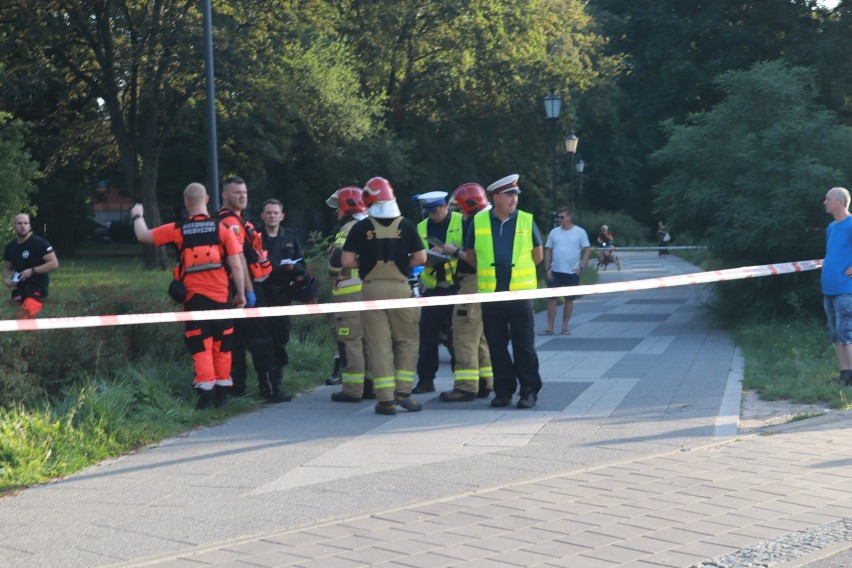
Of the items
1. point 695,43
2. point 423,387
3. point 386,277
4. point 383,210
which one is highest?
point 695,43

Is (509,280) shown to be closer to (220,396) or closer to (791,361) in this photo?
(220,396)

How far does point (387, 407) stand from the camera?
9055mm

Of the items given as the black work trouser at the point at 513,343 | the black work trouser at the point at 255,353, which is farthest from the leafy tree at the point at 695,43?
the black work trouser at the point at 255,353

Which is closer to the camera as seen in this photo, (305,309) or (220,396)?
(305,309)

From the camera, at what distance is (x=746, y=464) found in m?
6.92

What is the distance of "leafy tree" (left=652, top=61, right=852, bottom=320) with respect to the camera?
14688 millimetres

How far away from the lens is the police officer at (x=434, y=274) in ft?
33.9

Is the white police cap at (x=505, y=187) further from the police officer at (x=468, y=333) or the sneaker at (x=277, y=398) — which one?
the sneaker at (x=277, y=398)

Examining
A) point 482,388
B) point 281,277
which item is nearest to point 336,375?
point 281,277

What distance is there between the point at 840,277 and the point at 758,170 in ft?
17.7

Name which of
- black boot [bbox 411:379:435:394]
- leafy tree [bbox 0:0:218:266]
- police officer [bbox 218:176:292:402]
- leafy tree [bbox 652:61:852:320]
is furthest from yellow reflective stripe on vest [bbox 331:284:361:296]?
leafy tree [bbox 0:0:218:266]

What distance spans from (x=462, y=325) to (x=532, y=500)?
12.1ft

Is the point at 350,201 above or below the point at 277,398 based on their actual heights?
above

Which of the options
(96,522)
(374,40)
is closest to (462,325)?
(96,522)
